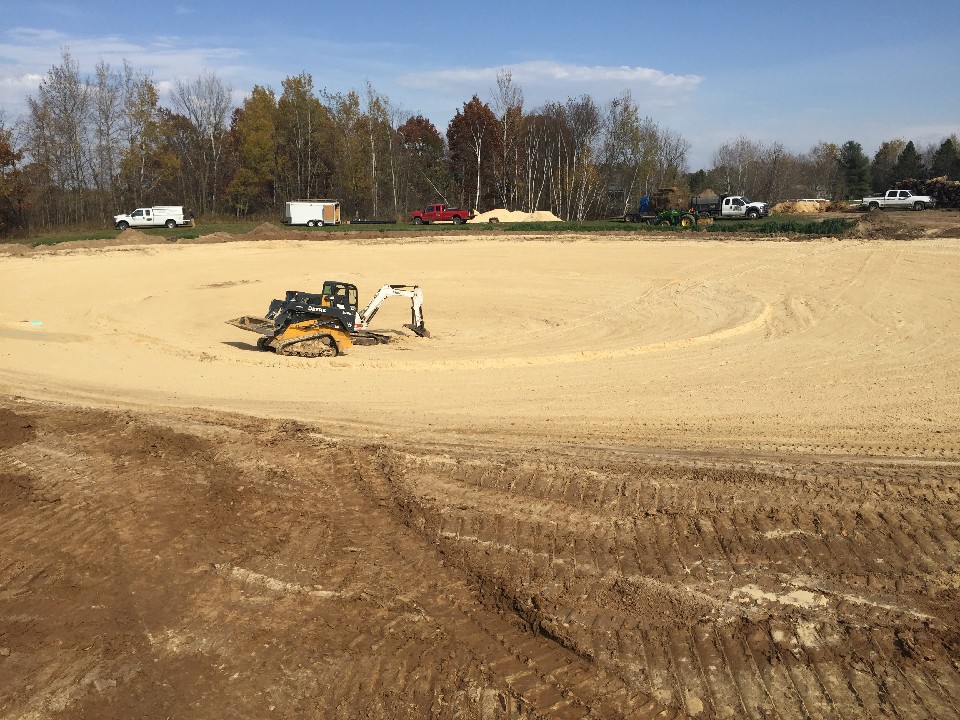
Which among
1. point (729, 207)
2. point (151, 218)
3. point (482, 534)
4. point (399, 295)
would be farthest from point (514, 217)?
point (482, 534)

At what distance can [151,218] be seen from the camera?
191ft

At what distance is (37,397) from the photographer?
48.4ft

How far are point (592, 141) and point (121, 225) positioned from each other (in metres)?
48.4

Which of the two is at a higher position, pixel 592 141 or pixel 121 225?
pixel 592 141

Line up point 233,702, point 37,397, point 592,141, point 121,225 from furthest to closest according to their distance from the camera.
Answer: point 592,141, point 121,225, point 37,397, point 233,702

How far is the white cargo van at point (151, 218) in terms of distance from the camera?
58.0 metres

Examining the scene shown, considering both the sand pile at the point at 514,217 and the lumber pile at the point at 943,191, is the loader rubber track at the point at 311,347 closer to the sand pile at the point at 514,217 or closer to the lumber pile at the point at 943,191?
the sand pile at the point at 514,217

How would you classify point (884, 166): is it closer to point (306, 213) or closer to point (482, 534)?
point (306, 213)

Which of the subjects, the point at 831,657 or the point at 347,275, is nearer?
the point at 831,657

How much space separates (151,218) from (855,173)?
67832 millimetres

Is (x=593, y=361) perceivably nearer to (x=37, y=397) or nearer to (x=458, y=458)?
(x=458, y=458)

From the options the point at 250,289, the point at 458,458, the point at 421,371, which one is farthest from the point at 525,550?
the point at 250,289

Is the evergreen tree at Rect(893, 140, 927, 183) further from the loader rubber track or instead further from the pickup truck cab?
the loader rubber track

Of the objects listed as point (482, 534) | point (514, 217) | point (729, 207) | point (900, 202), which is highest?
point (900, 202)
